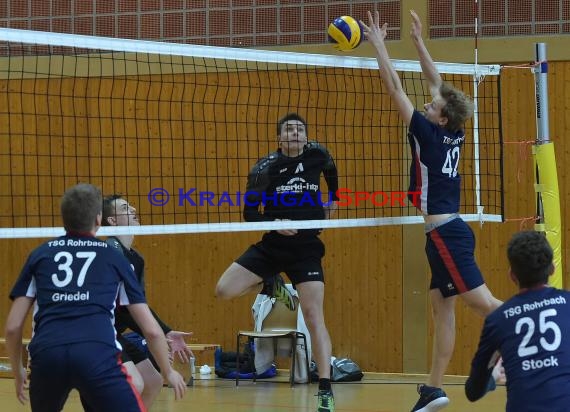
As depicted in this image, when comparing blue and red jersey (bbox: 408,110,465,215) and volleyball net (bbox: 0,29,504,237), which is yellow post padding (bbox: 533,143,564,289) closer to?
blue and red jersey (bbox: 408,110,465,215)

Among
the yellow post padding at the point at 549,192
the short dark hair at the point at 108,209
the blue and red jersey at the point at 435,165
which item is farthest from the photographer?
the yellow post padding at the point at 549,192

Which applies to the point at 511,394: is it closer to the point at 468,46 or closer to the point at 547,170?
the point at 547,170

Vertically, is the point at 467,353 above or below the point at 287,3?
below

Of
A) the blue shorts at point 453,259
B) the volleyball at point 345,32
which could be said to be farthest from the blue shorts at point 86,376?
the volleyball at point 345,32

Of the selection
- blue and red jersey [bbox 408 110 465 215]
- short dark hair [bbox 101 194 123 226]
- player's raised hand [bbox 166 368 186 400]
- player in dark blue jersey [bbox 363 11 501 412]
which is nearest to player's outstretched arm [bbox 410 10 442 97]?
player in dark blue jersey [bbox 363 11 501 412]

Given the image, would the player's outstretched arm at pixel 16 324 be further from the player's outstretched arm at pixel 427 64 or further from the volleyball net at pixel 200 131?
the volleyball net at pixel 200 131

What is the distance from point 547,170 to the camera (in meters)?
7.95

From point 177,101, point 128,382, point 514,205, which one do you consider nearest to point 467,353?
point 514,205

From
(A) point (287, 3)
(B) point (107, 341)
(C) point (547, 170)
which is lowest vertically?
(B) point (107, 341)

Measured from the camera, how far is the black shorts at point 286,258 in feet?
25.4

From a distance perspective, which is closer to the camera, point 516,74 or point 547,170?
point 547,170

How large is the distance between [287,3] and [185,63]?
1.29 m

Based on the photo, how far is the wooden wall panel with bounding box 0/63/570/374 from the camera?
403 inches

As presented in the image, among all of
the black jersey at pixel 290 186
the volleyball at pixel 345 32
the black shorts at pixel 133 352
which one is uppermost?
the volleyball at pixel 345 32
